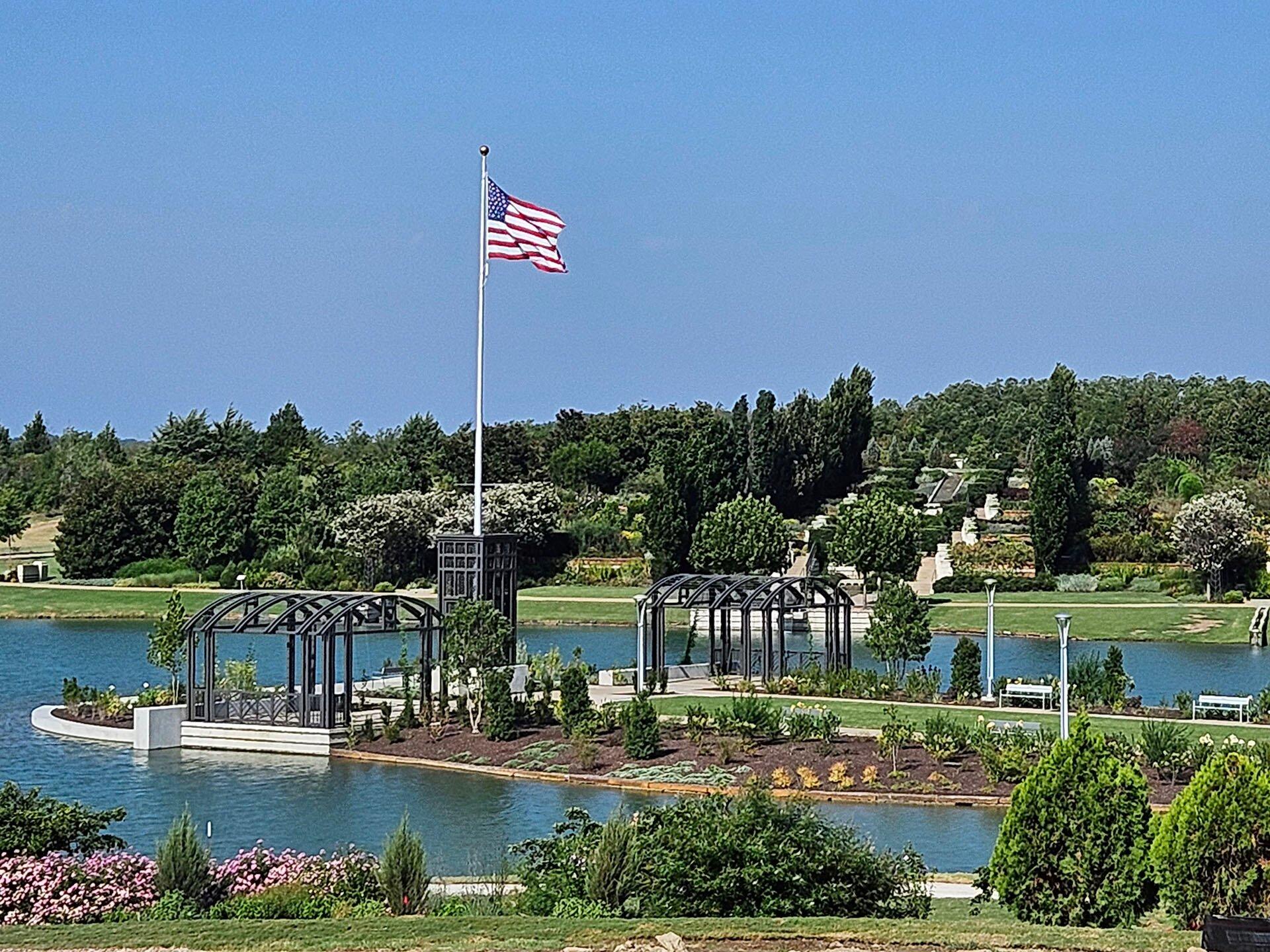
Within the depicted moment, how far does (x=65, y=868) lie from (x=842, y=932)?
623 cm

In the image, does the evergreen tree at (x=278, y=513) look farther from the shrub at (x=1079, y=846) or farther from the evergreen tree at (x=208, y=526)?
the shrub at (x=1079, y=846)

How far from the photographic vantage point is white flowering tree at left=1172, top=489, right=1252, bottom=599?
52875 mm

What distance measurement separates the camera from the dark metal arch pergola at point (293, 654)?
91.3 feet

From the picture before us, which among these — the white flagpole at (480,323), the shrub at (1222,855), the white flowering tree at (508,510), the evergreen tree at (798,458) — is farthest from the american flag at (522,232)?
the evergreen tree at (798,458)

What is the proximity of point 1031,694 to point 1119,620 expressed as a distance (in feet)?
71.3

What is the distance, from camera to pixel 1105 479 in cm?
7431

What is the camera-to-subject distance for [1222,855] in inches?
451

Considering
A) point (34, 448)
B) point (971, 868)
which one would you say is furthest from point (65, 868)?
point (34, 448)

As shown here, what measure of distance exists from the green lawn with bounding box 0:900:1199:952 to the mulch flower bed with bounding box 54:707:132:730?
18.0m

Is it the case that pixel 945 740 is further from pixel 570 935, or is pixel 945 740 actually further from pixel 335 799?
pixel 570 935

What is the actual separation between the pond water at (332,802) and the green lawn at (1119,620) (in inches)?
1064

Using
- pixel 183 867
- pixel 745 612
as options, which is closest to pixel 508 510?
pixel 745 612

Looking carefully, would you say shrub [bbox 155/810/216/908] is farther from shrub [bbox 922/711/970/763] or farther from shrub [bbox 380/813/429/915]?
shrub [bbox 922/711/970/763]

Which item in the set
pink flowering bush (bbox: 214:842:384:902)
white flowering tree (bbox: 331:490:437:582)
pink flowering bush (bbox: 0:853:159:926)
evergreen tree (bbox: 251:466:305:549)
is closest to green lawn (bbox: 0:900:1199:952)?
pink flowering bush (bbox: 0:853:159:926)
